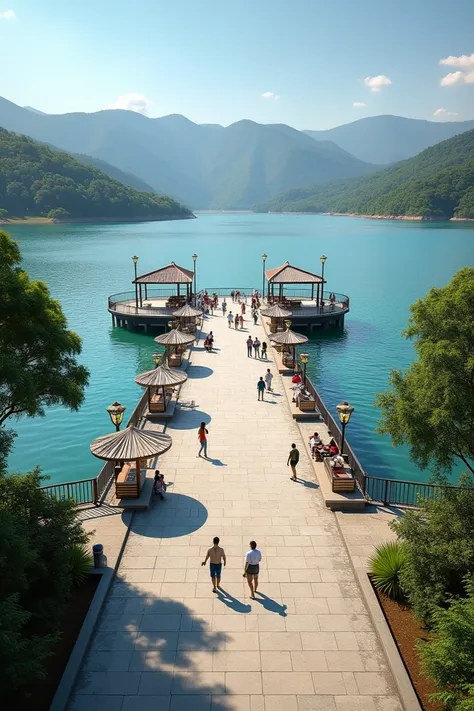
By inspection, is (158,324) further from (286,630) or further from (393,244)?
(393,244)

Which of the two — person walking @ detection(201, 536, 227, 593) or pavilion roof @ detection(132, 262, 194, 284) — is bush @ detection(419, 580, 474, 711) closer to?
person walking @ detection(201, 536, 227, 593)

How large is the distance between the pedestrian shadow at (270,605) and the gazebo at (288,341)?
60.0 feet

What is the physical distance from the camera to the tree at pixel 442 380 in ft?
37.4

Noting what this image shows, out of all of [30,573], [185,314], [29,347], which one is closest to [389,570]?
[30,573]

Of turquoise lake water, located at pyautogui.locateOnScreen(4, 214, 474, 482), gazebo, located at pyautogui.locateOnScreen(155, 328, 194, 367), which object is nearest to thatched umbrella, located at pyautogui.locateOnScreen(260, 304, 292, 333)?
turquoise lake water, located at pyautogui.locateOnScreen(4, 214, 474, 482)

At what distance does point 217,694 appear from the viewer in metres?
8.96

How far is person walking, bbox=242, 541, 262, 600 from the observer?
11055 mm

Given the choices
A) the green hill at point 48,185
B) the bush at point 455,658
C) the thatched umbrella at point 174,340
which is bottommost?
the thatched umbrella at point 174,340

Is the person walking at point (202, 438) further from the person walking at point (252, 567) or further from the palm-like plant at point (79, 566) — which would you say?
the person walking at point (252, 567)

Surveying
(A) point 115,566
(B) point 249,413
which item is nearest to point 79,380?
(A) point 115,566

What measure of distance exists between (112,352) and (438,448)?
106ft

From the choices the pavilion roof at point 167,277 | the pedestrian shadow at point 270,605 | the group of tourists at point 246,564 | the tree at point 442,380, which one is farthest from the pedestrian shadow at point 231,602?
the pavilion roof at point 167,277

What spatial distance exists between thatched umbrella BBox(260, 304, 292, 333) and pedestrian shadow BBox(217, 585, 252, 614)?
25916 millimetres

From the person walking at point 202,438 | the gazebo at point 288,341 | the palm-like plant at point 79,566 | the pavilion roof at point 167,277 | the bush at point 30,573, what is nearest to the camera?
the bush at point 30,573
